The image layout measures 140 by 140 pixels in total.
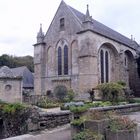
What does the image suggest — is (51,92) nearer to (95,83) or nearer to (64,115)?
(95,83)

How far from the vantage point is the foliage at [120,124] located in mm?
6834

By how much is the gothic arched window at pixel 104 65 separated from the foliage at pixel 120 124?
26.0 m

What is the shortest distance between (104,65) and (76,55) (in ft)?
14.4

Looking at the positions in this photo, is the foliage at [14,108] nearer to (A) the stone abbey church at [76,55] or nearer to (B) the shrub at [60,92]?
(A) the stone abbey church at [76,55]

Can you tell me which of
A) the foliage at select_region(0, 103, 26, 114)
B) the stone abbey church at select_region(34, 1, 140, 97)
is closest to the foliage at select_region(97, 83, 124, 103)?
the stone abbey church at select_region(34, 1, 140, 97)

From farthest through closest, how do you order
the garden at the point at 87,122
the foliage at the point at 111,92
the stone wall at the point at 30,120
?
the foliage at the point at 111,92, the stone wall at the point at 30,120, the garden at the point at 87,122

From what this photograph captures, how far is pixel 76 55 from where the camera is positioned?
3192 centimetres

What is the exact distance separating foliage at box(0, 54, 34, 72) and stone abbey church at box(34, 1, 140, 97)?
3194 cm

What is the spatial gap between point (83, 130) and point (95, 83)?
74.8ft

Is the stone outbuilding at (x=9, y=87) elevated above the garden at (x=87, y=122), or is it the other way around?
the stone outbuilding at (x=9, y=87)

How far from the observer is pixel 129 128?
680 cm

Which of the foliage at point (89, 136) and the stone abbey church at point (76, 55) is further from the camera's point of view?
the stone abbey church at point (76, 55)

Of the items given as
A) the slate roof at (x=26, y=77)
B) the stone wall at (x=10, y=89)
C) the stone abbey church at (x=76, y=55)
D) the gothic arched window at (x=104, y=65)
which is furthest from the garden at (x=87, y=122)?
the slate roof at (x=26, y=77)

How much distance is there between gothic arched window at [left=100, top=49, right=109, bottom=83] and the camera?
33219mm
